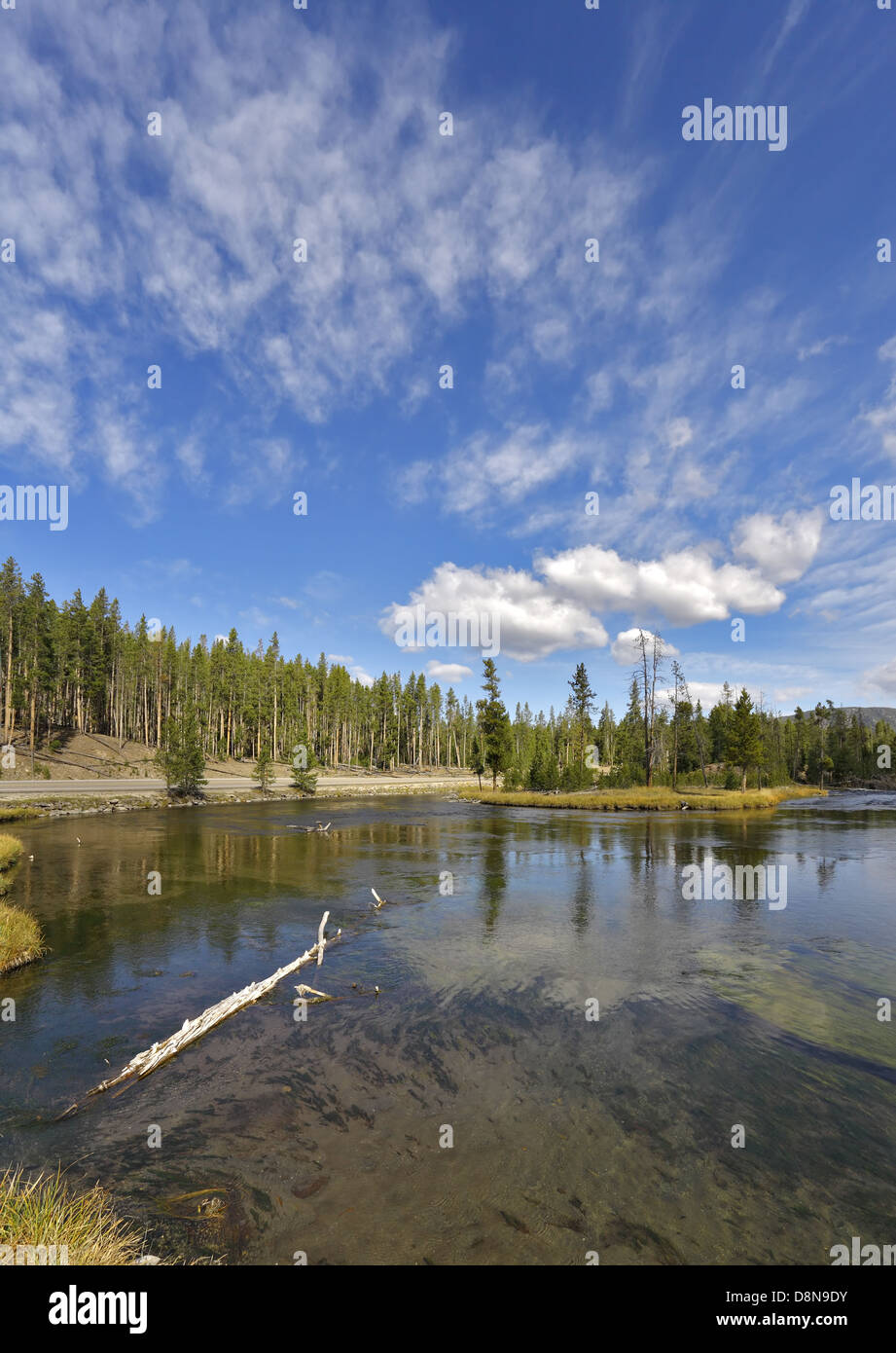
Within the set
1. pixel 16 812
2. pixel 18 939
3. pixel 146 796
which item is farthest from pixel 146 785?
pixel 18 939

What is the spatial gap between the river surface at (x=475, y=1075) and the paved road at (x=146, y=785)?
3680 cm

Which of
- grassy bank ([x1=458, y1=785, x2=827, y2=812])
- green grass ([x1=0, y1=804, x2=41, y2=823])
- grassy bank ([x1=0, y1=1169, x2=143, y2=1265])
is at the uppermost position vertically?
grassy bank ([x1=0, y1=1169, x2=143, y2=1265])

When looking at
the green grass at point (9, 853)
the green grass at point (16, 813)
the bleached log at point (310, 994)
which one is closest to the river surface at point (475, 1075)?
the bleached log at point (310, 994)

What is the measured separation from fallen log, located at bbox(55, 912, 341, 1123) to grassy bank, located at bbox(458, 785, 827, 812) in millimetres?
51326

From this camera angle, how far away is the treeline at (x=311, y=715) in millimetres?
72438

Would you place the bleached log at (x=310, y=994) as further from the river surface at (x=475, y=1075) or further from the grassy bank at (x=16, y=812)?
the grassy bank at (x=16, y=812)

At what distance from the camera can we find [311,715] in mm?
111812

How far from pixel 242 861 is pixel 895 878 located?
31213 mm

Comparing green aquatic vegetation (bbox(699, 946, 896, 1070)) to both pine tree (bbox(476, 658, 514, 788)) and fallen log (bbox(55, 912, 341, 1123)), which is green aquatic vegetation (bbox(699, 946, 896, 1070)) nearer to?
fallen log (bbox(55, 912, 341, 1123))

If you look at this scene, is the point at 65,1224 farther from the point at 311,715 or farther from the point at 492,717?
the point at 311,715

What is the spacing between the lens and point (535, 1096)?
28.7 ft

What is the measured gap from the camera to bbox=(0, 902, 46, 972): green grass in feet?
46.3

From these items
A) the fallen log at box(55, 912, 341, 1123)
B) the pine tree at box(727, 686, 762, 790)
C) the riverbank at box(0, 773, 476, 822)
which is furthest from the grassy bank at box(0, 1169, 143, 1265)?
the pine tree at box(727, 686, 762, 790)
